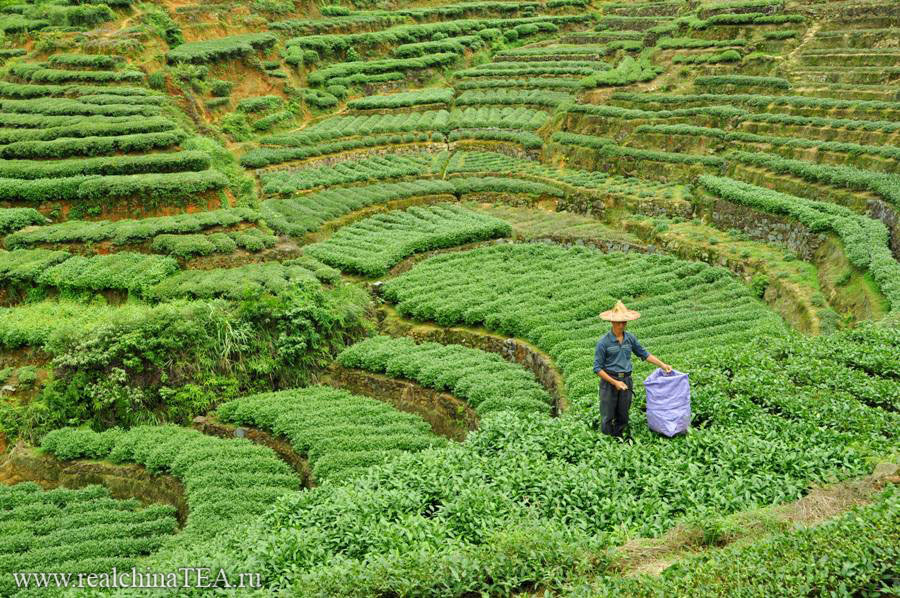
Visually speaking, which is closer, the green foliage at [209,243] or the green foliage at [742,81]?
the green foliage at [209,243]

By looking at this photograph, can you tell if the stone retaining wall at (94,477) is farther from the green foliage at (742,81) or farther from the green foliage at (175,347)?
the green foliage at (742,81)

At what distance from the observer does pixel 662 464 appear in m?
11.7

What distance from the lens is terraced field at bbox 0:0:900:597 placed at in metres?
10.5

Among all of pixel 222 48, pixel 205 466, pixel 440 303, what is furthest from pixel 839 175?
pixel 222 48

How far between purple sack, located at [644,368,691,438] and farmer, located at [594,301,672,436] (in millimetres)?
222

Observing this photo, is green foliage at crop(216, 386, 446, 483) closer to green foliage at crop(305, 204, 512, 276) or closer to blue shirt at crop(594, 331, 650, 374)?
blue shirt at crop(594, 331, 650, 374)

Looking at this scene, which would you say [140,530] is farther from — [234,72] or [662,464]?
[234,72]

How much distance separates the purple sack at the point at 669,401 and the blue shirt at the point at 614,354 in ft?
1.43

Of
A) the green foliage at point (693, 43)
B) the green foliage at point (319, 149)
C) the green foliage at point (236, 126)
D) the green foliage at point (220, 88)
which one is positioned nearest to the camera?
the green foliage at point (319, 149)

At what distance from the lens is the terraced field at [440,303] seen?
413 inches

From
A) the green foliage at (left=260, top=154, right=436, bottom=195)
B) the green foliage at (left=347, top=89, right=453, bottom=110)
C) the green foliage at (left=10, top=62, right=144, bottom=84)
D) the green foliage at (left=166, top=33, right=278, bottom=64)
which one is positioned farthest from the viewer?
the green foliage at (left=347, top=89, right=453, bottom=110)

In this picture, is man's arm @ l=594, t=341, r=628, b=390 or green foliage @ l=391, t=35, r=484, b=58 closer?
man's arm @ l=594, t=341, r=628, b=390

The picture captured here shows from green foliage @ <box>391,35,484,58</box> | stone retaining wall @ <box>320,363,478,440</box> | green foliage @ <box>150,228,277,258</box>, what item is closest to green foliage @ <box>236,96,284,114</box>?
green foliage @ <box>391,35,484,58</box>

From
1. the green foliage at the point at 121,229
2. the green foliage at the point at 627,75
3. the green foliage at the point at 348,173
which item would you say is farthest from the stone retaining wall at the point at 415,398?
the green foliage at the point at 627,75
